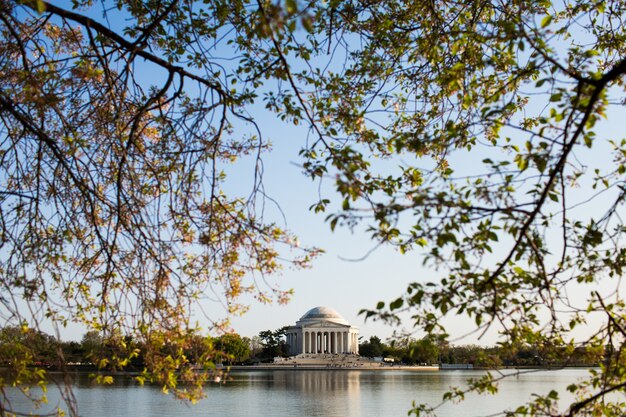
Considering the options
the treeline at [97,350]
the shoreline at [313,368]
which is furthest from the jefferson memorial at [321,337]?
the treeline at [97,350]

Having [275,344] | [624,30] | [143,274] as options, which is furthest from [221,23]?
[275,344]

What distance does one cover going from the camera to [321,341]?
98.9m

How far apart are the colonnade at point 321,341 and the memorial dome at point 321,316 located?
2.27m

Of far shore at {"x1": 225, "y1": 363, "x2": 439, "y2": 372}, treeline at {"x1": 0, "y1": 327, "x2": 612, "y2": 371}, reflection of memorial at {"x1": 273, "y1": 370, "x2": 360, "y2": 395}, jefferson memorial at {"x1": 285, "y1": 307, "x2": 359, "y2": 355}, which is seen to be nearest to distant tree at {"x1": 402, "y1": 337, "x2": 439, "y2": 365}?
treeline at {"x1": 0, "y1": 327, "x2": 612, "y2": 371}

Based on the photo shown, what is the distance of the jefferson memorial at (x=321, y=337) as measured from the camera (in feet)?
320

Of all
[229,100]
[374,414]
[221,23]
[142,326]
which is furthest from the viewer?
[374,414]

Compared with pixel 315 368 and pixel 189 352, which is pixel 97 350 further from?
pixel 315 368

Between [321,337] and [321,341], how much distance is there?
23.8 inches

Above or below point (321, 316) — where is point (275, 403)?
below

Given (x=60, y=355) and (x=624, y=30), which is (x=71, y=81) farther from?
(x=624, y=30)

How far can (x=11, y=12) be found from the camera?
5242mm

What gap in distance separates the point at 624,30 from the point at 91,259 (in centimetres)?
612

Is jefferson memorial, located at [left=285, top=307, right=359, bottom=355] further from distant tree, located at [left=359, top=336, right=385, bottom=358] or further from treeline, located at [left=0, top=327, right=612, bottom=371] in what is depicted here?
treeline, located at [left=0, top=327, right=612, bottom=371]

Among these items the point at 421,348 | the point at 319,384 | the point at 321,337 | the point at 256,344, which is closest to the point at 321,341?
the point at 321,337
